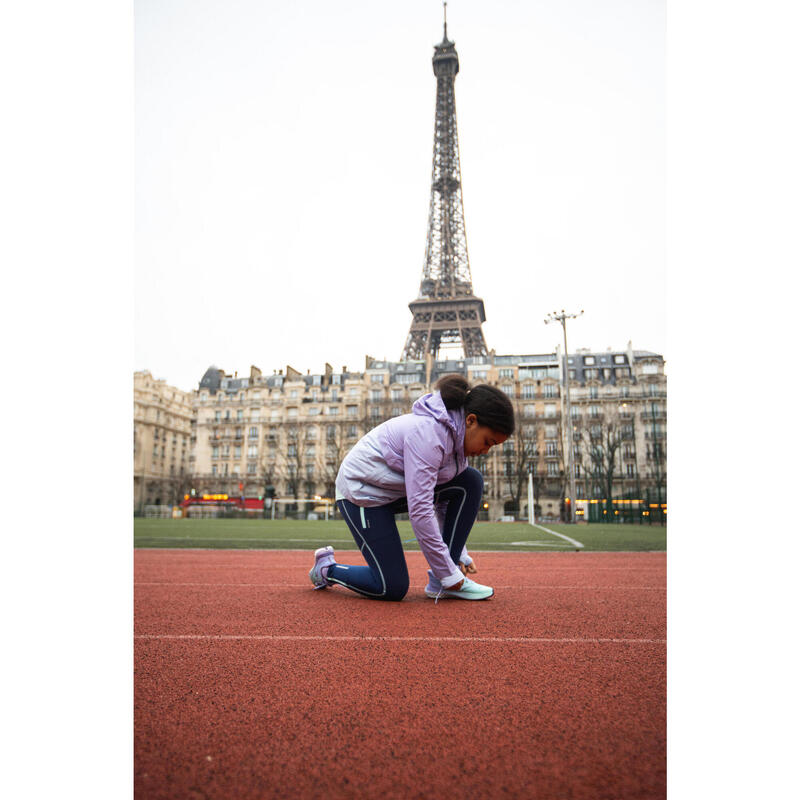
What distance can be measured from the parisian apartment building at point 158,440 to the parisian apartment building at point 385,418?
156 mm

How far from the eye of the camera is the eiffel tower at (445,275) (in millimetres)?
46406

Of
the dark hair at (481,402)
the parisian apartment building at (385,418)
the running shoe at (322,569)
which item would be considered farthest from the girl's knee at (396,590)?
the parisian apartment building at (385,418)

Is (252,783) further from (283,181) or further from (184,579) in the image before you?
(283,181)

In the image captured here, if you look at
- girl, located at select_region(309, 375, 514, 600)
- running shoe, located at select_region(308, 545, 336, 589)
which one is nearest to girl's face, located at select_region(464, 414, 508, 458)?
girl, located at select_region(309, 375, 514, 600)

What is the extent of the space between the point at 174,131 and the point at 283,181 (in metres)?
2.11

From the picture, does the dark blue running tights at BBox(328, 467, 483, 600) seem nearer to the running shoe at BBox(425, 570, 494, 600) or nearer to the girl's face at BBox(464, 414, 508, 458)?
the running shoe at BBox(425, 570, 494, 600)

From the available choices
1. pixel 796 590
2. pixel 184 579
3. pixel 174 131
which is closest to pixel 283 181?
pixel 174 131

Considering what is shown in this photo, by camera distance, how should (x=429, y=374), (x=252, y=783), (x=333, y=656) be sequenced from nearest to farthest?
1. (x=252, y=783)
2. (x=333, y=656)
3. (x=429, y=374)

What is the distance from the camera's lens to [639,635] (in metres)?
2.44

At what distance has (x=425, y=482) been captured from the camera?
289cm

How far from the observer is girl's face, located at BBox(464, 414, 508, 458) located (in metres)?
2.98

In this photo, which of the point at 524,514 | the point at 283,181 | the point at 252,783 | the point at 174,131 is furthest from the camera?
the point at 524,514

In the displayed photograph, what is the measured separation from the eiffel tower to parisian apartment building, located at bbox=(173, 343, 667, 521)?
509cm

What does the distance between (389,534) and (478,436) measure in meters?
0.75
